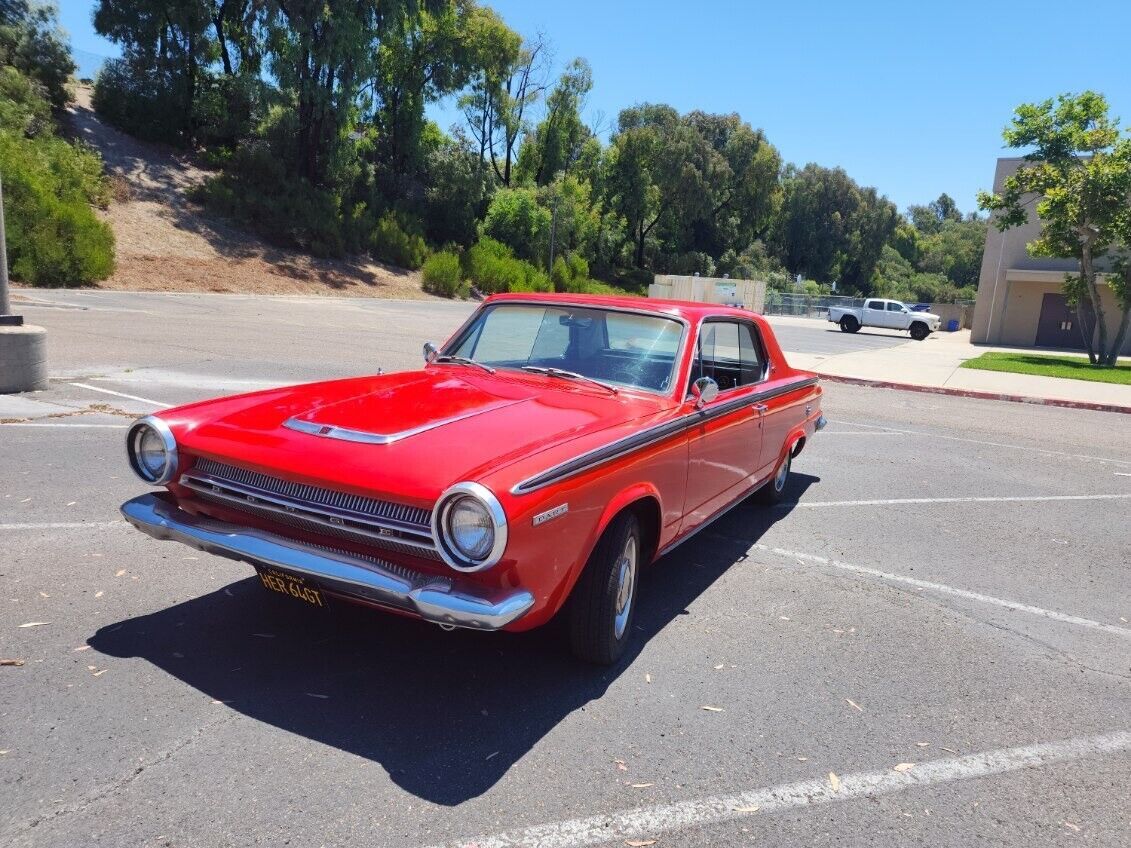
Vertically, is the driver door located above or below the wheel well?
above

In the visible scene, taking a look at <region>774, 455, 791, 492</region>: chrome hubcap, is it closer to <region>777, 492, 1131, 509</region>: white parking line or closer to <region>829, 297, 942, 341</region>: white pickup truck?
<region>777, 492, 1131, 509</region>: white parking line

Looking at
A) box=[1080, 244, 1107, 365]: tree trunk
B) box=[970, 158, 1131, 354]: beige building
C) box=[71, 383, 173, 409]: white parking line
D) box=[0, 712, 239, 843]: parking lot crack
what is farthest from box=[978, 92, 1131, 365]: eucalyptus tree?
box=[0, 712, 239, 843]: parking lot crack

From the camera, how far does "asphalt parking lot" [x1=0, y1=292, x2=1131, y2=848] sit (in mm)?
2727

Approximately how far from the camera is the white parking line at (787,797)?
2.63 metres

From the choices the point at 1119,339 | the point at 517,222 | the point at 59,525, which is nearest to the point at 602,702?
the point at 59,525

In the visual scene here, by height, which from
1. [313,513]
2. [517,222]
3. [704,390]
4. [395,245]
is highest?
[517,222]

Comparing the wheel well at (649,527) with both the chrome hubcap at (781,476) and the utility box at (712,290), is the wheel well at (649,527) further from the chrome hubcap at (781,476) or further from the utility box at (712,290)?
the utility box at (712,290)

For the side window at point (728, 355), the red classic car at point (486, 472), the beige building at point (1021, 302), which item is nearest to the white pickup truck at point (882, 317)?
the beige building at point (1021, 302)

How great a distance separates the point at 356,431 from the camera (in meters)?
3.49

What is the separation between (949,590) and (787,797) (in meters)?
2.74

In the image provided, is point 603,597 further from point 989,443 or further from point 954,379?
point 954,379

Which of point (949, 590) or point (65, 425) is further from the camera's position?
point (65, 425)

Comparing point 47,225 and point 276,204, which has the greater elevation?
point 276,204

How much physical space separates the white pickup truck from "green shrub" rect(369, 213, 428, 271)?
74.4ft
